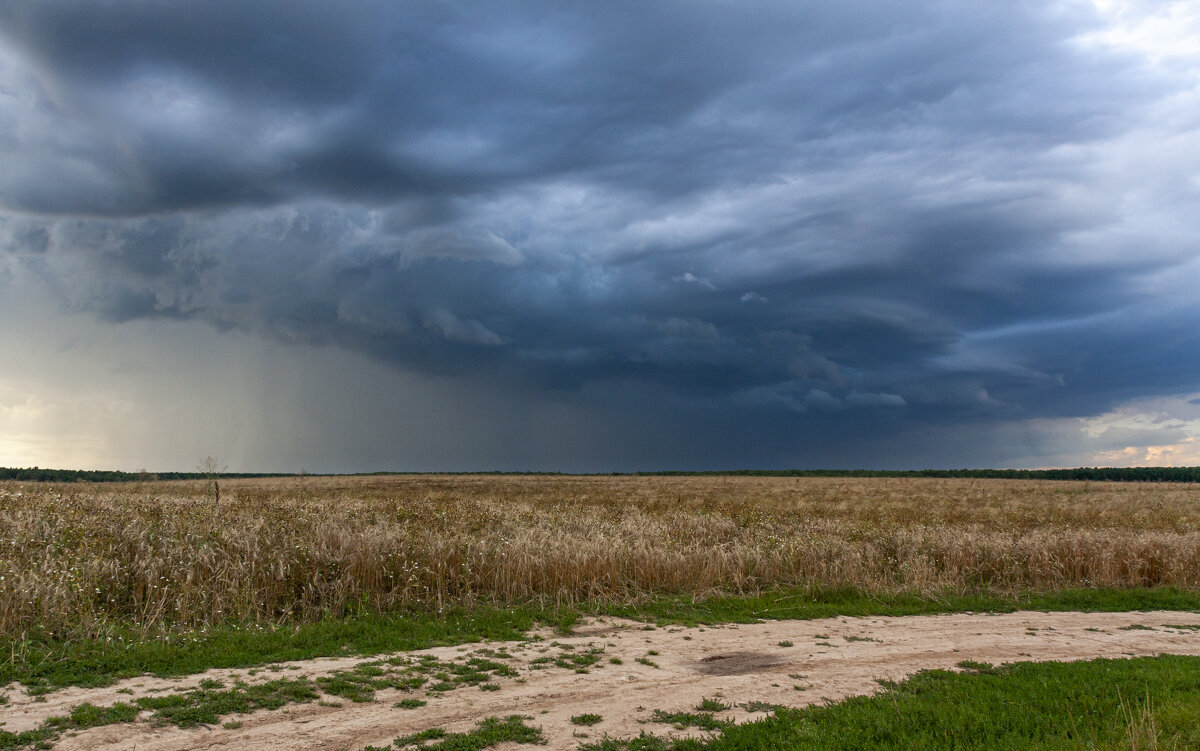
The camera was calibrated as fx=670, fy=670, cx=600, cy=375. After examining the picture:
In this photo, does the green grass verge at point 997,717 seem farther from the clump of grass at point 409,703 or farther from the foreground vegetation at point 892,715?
the clump of grass at point 409,703

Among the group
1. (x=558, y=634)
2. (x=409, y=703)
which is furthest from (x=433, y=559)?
(x=409, y=703)

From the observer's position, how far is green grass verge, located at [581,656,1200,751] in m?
6.70

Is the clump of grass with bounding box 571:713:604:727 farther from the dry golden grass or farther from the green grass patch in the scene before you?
the dry golden grass

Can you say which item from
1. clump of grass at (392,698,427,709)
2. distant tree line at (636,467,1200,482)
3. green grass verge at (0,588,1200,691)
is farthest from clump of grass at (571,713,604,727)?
distant tree line at (636,467,1200,482)

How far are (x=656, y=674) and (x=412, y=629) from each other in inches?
176

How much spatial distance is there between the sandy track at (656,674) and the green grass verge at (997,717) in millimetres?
621

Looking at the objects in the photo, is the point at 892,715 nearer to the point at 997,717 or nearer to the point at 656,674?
the point at 997,717

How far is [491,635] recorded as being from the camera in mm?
11398

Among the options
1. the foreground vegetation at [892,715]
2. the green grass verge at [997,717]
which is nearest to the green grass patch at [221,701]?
the foreground vegetation at [892,715]

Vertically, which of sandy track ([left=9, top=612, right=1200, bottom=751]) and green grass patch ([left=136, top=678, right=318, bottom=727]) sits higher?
green grass patch ([left=136, top=678, right=318, bottom=727])

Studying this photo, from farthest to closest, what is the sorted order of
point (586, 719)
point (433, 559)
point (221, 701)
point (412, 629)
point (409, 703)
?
point (433, 559), point (412, 629), point (409, 703), point (221, 701), point (586, 719)

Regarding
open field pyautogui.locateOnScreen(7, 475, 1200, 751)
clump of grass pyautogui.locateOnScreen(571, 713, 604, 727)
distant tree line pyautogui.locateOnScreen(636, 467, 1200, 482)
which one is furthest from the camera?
distant tree line pyautogui.locateOnScreen(636, 467, 1200, 482)

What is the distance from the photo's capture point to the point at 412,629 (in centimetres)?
1143

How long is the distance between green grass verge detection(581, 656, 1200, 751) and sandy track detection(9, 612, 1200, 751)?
0.62 m
